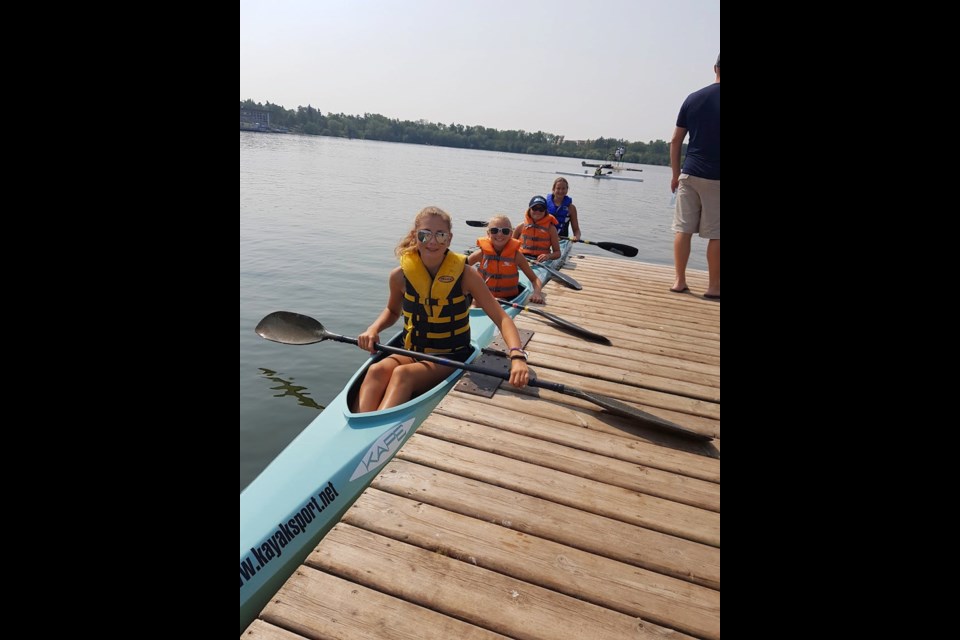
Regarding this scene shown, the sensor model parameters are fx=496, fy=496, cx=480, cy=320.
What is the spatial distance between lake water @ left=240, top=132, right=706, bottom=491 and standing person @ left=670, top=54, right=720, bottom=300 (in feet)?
14.7

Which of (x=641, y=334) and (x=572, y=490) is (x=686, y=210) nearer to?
(x=641, y=334)

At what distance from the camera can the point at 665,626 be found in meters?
1.74

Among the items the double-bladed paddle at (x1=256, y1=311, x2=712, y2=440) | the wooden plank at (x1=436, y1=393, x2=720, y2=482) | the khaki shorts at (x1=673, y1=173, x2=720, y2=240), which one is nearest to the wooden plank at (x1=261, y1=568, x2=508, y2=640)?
the wooden plank at (x1=436, y1=393, x2=720, y2=482)

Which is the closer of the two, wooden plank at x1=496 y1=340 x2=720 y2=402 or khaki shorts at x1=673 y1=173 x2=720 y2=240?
wooden plank at x1=496 y1=340 x2=720 y2=402

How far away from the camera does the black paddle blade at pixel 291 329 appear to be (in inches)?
163

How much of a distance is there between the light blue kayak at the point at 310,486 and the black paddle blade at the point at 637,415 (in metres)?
0.93

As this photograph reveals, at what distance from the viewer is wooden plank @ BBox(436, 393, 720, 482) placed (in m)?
2.70

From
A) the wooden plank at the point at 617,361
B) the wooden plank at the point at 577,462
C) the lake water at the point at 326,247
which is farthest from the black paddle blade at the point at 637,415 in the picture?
the lake water at the point at 326,247

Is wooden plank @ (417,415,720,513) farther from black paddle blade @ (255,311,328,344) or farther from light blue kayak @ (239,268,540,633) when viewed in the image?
black paddle blade @ (255,311,328,344)

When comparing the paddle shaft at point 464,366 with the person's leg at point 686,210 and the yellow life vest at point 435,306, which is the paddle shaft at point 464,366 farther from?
the person's leg at point 686,210

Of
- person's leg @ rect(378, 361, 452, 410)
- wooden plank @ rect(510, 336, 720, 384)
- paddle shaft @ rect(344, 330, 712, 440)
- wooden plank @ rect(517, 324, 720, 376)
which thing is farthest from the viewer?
wooden plank @ rect(517, 324, 720, 376)

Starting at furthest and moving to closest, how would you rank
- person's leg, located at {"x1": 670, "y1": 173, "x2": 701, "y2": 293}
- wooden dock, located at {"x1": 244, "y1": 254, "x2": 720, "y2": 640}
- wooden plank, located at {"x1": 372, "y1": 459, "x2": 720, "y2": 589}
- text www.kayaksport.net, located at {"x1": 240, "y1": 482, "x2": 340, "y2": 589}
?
person's leg, located at {"x1": 670, "y1": 173, "x2": 701, "y2": 293} < text www.kayaksport.net, located at {"x1": 240, "y1": 482, "x2": 340, "y2": 589} < wooden plank, located at {"x1": 372, "y1": 459, "x2": 720, "y2": 589} < wooden dock, located at {"x1": 244, "y1": 254, "x2": 720, "y2": 640}

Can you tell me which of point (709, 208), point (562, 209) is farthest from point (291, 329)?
point (562, 209)
